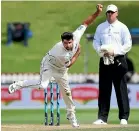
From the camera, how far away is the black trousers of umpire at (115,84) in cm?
1092

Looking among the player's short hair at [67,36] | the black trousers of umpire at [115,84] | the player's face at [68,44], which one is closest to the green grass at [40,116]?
the black trousers of umpire at [115,84]

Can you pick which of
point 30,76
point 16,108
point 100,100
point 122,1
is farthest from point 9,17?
point 100,100

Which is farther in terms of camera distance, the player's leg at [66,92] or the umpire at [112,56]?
the umpire at [112,56]

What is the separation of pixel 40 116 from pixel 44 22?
19497 millimetres

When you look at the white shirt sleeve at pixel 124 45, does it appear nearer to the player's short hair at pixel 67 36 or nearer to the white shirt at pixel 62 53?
the white shirt at pixel 62 53

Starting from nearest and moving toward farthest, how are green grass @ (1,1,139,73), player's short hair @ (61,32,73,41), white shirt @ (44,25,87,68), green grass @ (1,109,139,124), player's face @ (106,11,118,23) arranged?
player's short hair @ (61,32,73,41)
white shirt @ (44,25,87,68)
player's face @ (106,11,118,23)
green grass @ (1,109,139,124)
green grass @ (1,1,139,73)

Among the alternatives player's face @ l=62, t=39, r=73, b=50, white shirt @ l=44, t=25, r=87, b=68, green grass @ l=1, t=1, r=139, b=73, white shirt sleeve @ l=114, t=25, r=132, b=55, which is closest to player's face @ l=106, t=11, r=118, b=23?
white shirt sleeve @ l=114, t=25, r=132, b=55

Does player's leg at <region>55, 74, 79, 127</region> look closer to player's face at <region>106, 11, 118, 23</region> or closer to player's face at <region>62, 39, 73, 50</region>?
player's face at <region>62, 39, 73, 50</region>

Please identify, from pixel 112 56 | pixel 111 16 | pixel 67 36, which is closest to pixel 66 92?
pixel 67 36

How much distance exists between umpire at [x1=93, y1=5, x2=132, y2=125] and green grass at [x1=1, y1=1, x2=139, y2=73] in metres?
19.1

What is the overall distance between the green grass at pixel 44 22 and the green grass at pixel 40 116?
46.2ft

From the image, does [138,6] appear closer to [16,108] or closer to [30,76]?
[30,76]

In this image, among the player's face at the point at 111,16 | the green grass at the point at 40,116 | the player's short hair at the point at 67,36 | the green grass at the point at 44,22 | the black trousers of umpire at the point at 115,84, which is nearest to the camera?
the player's short hair at the point at 67,36

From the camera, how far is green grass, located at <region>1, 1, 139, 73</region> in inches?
1236
